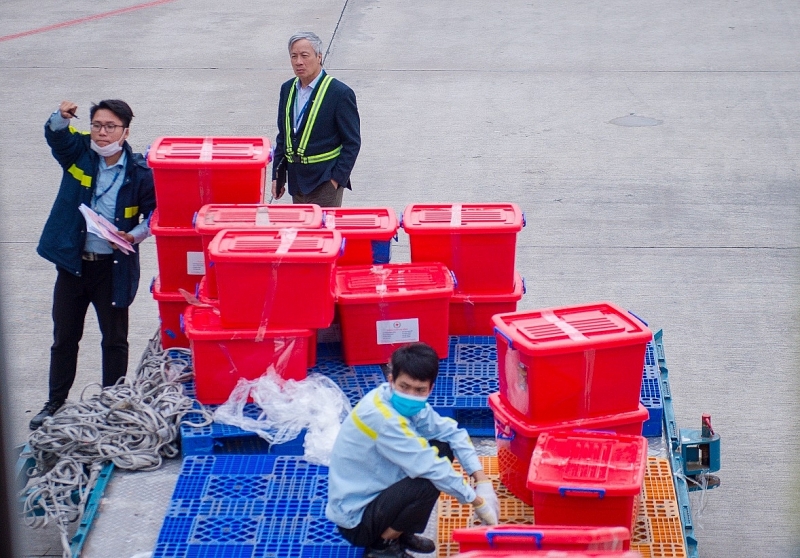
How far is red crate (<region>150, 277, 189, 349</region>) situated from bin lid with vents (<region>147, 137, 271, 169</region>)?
2.32ft

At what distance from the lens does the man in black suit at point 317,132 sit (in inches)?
254

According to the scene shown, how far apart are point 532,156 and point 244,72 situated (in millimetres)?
4605

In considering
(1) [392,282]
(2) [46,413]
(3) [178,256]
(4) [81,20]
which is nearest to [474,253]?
(1) [392,282]

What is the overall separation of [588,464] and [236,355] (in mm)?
1848

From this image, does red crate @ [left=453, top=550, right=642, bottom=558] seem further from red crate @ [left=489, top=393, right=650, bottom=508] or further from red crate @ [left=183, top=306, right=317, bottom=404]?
red crate @ [left=183, top=306, right=317, bottom=404]

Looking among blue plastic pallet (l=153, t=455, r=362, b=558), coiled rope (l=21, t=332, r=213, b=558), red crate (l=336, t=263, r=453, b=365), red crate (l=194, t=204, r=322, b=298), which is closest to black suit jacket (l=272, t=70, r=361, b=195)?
red crate (l=194, t=204, r=322, b=298)

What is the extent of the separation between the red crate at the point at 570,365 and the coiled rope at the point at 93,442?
1510 mm

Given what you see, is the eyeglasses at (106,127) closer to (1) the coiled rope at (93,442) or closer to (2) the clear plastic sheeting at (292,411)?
(1) the coiled rope at (93,442)

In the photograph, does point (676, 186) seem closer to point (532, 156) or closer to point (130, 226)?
point (532, 156)

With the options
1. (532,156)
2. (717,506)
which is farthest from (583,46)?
(717,506)

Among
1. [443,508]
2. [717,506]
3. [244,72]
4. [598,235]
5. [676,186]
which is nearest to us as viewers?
[443,508]

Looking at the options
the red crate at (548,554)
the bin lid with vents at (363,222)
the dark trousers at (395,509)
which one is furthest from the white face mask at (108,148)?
the red crate at (548,554)

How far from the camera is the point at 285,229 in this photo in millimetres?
5285

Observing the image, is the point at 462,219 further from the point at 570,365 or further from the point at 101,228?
the point at 101,228
